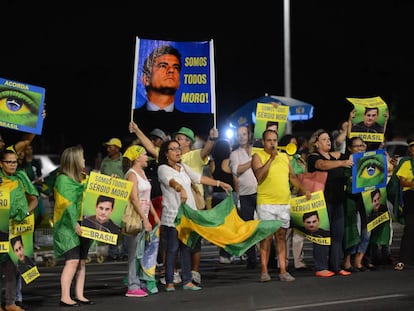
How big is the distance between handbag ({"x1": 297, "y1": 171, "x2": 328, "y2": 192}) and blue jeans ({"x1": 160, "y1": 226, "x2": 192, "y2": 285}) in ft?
7.19

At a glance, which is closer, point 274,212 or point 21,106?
point 21,106

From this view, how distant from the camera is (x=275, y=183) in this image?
12.9 m

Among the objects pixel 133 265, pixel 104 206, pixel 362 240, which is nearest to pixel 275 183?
pixel 362 240

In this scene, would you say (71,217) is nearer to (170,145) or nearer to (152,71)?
(170,145)

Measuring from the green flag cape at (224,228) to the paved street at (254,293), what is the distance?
554mm

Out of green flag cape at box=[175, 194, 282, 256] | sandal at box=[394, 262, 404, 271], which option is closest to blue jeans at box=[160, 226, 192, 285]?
green flag cape at box=[175, 194, 282, 256]

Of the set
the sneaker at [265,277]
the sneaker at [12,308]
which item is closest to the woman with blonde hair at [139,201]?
the sneaker at [12,308]

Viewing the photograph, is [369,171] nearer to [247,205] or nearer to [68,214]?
[247,205]

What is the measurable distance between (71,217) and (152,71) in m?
3.47

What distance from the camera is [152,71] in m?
13.8

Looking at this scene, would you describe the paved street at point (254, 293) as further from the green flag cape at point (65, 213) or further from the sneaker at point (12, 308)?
the green flag cape at point (65, 213)

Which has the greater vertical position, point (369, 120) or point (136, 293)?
point (369, 120)

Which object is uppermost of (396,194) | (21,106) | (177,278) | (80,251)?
(21,106)

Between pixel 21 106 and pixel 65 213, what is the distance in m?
1.43
